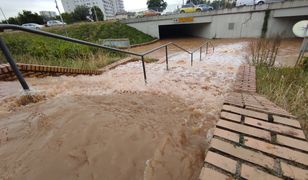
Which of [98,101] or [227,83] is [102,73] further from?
[227,83]

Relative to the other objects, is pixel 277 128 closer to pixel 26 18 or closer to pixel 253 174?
pixel 253 174

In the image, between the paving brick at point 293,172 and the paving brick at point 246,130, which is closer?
the paving brick at point 293,172

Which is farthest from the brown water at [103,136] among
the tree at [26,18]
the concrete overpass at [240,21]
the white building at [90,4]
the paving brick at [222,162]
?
the white building at [90,4]

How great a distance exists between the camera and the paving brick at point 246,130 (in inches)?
51.1

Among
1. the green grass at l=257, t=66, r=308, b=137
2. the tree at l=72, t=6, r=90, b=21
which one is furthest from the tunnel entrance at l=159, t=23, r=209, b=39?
the tree at l=72, t=6, r=90, b=21

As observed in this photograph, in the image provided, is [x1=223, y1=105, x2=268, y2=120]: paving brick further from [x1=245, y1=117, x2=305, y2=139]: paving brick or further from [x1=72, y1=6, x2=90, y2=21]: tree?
[x1=72, y1=6, x2=90, y2=21]: tree

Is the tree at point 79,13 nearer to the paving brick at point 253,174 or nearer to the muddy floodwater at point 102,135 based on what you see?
the muddy floodwater at point 102,135

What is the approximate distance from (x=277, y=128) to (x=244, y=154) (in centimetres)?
49

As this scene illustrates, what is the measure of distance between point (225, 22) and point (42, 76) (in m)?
19.4

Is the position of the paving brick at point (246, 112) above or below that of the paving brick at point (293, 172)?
below

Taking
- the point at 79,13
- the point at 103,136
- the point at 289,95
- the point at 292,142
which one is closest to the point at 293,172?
the point at 292,142

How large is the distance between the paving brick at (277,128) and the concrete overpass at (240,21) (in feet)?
54.2

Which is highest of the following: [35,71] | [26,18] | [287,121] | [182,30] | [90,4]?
[90,4]

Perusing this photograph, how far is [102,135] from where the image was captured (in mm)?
1428
